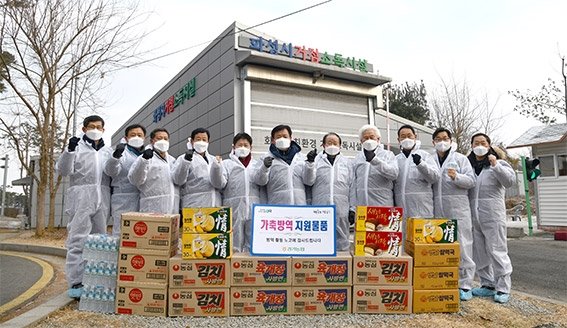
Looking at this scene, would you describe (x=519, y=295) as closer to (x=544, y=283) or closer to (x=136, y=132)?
(x=544, y=283)

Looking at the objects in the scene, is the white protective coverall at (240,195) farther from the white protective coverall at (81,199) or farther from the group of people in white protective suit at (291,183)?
the white protective coverall at (81,199)

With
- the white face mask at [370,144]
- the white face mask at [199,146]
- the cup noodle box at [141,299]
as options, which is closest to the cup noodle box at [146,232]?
the cup noodle box at [141,299]

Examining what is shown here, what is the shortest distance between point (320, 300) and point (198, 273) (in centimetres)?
123

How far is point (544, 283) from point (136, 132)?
20.2 feet

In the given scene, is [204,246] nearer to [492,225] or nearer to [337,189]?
[337,189]

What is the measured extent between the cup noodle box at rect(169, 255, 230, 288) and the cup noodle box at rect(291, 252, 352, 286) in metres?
0.69

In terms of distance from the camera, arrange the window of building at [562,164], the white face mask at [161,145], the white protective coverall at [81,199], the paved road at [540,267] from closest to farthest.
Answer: the white protective coverall at [81,199] < the white face mask at [161,145] < the paved road at [540,267] < the window of building at [562,164]

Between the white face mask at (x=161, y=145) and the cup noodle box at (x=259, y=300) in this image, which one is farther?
the white face mask at (x=161, y=145)

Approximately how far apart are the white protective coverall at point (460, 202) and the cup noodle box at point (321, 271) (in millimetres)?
1531

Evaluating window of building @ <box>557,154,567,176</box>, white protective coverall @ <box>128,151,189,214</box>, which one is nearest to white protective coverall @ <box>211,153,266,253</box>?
white protective coverall @ <box>128,151,189,214</box>

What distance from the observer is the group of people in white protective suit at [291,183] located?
13.4ft

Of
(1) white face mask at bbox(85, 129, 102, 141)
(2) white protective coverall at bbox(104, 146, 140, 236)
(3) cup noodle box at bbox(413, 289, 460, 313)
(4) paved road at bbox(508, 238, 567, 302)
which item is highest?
(1) white face mask at bbox(85, 129, 102, 141)

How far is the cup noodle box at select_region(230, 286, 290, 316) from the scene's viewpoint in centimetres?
360

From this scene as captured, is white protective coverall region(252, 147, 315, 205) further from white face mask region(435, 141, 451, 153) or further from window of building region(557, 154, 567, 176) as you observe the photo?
window of building region(557, 154, 567, 176)
